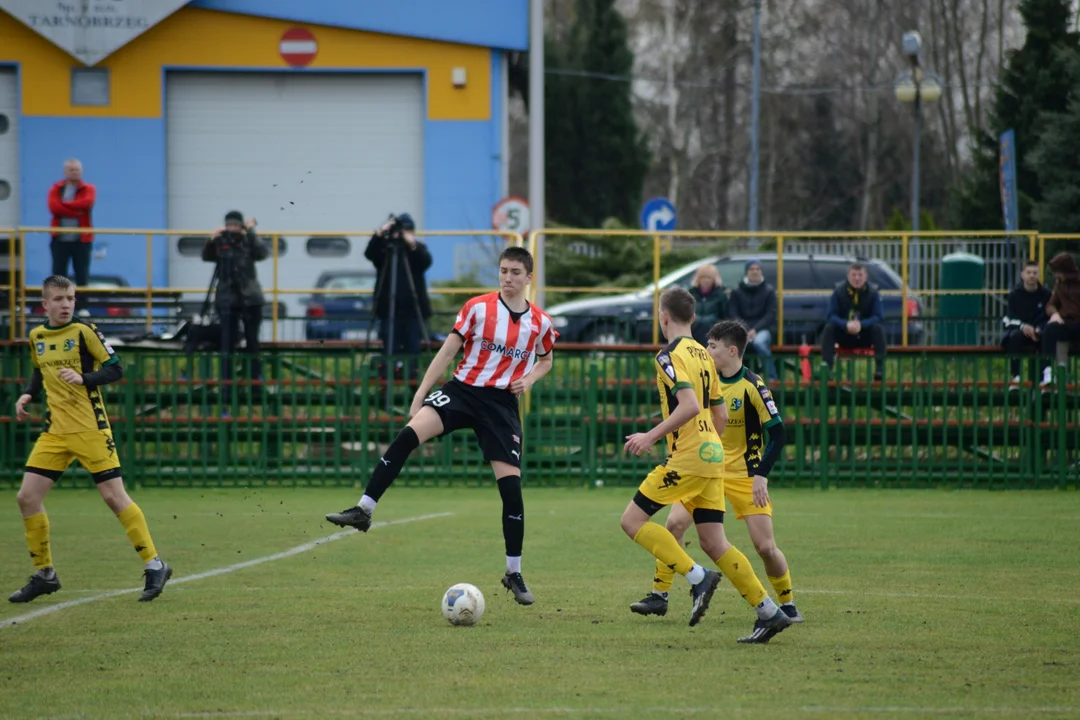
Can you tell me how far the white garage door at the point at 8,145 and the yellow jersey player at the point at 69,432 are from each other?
→ 1966 cm

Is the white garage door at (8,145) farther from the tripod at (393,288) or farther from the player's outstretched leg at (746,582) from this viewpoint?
the player's outstretched leg at (746,582)

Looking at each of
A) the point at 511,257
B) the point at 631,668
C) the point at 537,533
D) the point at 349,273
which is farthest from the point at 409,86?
the point at 631,668

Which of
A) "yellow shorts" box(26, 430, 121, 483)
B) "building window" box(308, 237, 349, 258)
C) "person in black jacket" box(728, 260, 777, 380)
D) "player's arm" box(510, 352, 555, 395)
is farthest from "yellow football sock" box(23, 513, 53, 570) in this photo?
"building window" box(308, 237, 349, 258)

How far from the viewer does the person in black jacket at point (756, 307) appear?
59.0ft

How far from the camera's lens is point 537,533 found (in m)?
12.7

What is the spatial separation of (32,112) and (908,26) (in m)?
30.8

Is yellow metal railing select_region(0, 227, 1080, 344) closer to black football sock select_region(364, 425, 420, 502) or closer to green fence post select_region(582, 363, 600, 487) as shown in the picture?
green fence post select_region(582, 363, 600, 487)

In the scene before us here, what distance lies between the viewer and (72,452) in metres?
9.48

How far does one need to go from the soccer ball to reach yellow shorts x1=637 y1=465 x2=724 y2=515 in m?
1.10

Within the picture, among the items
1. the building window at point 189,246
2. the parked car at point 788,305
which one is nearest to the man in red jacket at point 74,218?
the building window at point 189,246

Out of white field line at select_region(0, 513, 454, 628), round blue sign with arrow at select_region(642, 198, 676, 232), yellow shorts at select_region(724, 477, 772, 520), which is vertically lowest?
white field line at select_region(0, 513, 454, 628)

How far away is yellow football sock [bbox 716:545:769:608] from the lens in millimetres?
7652

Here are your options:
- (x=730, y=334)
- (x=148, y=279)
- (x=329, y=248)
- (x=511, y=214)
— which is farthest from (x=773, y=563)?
(x=329, y=248)

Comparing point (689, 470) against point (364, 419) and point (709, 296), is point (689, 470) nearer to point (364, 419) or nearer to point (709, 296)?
point (364, 419)
